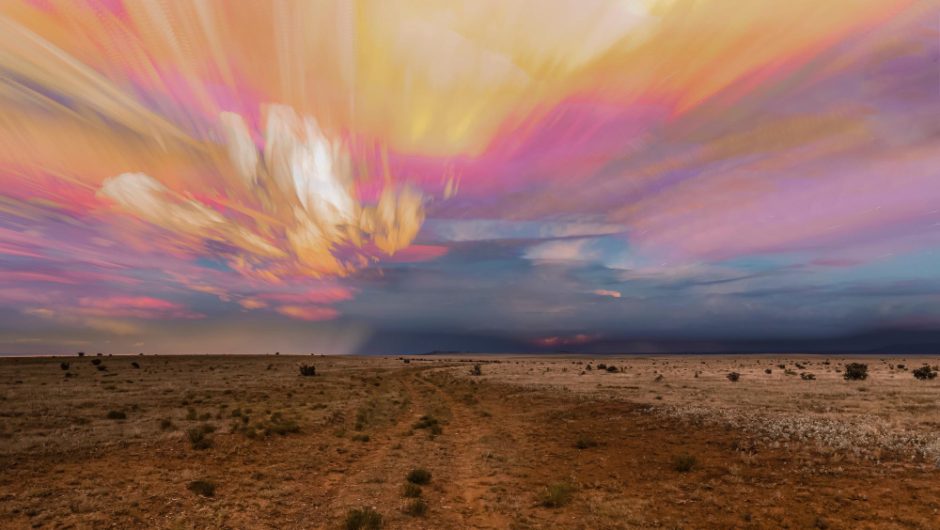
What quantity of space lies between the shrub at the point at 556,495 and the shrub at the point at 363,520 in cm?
518

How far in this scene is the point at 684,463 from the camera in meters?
15.9

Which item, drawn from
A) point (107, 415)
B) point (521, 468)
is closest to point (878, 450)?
point (521, 468)

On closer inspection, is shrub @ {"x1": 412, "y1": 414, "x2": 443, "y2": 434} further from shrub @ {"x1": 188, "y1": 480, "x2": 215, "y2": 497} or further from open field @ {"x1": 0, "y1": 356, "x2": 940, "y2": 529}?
shrub @ {"x1": 188, "y1": 480, "x2": 215, "y2": 497}

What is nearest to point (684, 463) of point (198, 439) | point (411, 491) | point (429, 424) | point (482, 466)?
point (482, 466)

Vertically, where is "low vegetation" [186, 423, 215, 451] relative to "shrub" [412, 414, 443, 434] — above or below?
above

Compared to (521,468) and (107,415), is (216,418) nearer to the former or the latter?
(107,415)

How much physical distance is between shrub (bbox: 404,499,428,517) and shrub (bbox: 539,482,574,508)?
3.72m

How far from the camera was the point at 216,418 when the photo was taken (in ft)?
88.5

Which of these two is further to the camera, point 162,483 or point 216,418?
point 216,418

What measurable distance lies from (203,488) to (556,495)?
11827mm

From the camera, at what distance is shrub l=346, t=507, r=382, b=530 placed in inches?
447

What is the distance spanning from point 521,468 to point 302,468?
911 centimetres

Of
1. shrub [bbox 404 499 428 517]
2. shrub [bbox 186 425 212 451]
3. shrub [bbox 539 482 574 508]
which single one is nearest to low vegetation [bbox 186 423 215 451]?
shrub [bbox 186 425 212 451]

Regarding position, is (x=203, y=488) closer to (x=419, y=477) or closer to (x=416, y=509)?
(x=419, y=477)
